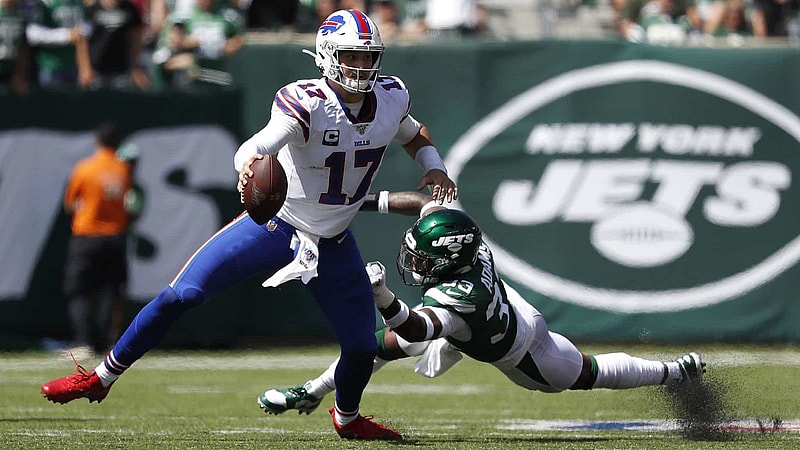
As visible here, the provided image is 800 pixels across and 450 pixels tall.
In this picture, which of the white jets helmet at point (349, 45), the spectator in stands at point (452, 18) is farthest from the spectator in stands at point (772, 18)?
the white jets helmet at point (349, 45)

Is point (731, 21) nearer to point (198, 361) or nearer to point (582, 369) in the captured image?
point (198, 361)

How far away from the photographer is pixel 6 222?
986cm

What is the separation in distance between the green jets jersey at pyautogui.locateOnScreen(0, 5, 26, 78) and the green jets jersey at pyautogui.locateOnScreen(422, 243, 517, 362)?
565 cm

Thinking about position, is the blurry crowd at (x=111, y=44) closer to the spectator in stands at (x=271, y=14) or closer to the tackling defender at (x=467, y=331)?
the spectator in stands at (x=271, y=14)

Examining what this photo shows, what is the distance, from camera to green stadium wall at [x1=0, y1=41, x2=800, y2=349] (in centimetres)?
1007

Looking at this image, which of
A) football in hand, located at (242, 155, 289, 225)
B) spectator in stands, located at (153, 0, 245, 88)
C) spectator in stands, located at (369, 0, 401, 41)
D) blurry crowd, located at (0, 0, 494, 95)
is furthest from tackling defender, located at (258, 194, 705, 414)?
spectator in stands, located at (369, 0, 401, 41)

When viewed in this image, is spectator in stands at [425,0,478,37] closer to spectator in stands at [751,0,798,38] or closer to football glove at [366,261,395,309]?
spectator in stands at [751,0,798,38]

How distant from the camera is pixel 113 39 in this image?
1047cm

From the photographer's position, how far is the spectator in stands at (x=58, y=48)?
34.2 ft

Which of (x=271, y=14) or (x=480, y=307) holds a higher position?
(x=480, y=307)

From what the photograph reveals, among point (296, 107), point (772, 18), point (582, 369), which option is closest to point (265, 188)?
point (296, 107)

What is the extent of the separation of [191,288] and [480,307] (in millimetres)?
1225

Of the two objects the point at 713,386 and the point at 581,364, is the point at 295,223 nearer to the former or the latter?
the point at 581,364

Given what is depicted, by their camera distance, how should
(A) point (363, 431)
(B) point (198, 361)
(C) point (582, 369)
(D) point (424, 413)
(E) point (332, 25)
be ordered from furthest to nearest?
(B) point (198, 361)
(D) point (424, 413)
(C) point (582, 369)
(A) point (363, 431)
(E) point (332, 25)
